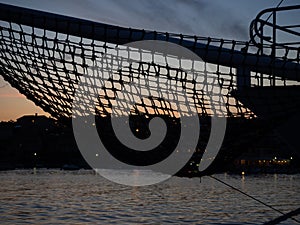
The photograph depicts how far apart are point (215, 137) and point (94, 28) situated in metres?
2.29

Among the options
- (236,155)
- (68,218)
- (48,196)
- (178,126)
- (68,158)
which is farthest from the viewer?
(68,158)

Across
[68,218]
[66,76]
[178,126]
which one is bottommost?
[68,218]

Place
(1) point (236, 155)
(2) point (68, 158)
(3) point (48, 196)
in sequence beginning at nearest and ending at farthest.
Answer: (1) point (236, 155)
(3) point (48, 196)
(2) point (68, 158)

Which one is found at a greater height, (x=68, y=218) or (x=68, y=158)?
(x=68, y=158)

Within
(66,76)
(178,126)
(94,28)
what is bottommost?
(178,126)

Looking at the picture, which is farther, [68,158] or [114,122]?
[68,158]

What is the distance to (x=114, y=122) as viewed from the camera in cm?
895

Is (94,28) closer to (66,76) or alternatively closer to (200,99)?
(66,76)

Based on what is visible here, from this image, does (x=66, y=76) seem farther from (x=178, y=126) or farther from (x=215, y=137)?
(x=215, y=137)

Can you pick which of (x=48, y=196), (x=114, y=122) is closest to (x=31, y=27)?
(x=114, y=122)

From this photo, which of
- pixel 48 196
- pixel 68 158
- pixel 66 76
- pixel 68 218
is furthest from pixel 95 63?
pixel 68 158

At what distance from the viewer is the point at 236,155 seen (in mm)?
8125

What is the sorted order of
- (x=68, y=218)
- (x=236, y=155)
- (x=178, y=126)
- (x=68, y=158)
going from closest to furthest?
(x=236, y=155), (x=178, y=126), (x=68, y=218), (x=68, y=158)

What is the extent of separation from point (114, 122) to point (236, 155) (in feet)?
6.50
